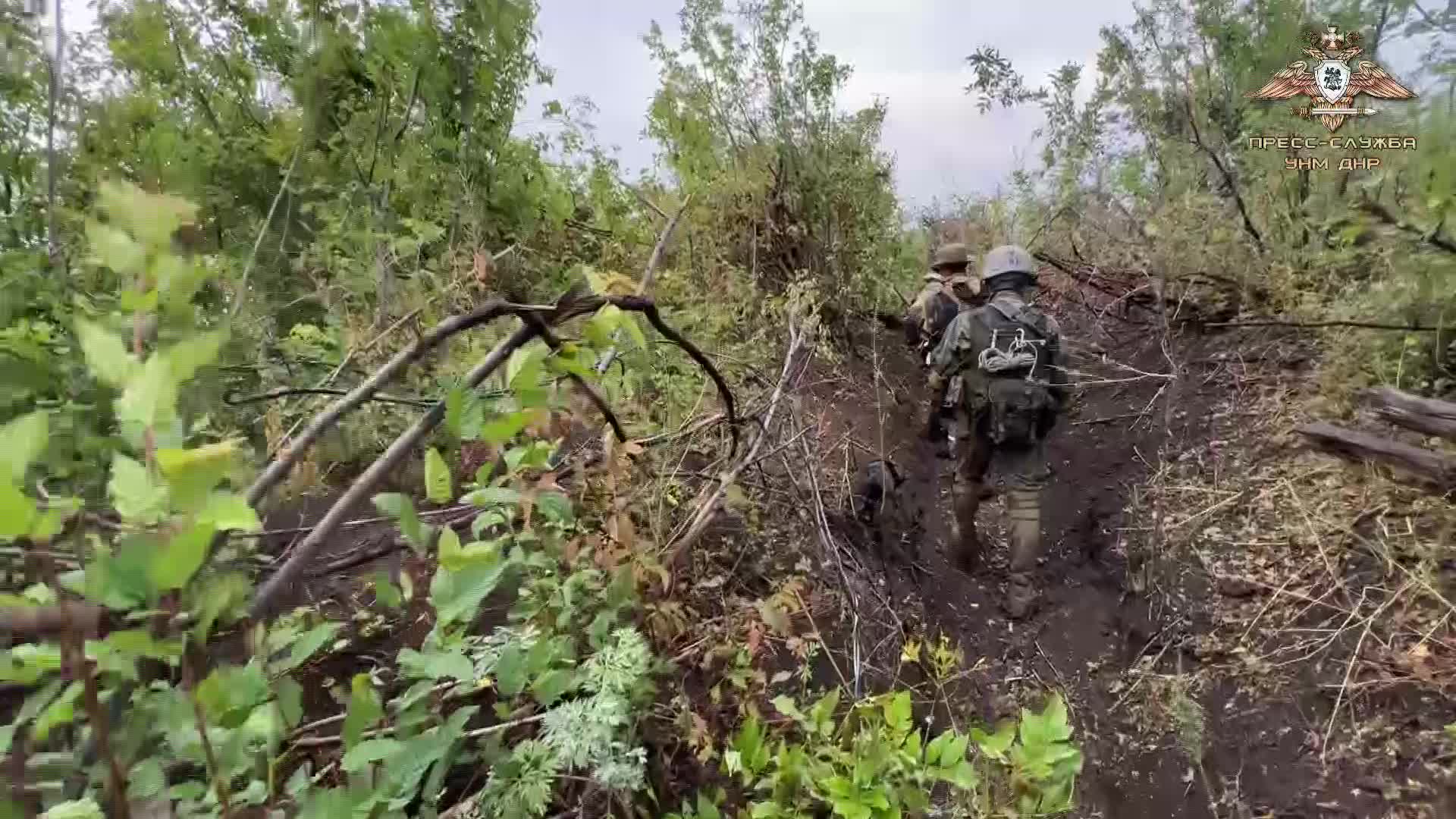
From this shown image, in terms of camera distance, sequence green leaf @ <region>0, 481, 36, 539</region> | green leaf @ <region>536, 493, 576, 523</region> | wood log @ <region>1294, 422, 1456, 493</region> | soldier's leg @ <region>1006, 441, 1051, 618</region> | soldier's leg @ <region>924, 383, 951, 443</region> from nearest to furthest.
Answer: green leaf @ <region>0, 481, 36, 539</region>
green leaf @ <region>536, 493, 576, 523</region>
wood log @ <region>1294, 422, 1456, 493</region>
soldier's leg @ <region>1006, 441, 1051, 618</region>
soldier's leg @ <region>924, 383, 951, 443</region>

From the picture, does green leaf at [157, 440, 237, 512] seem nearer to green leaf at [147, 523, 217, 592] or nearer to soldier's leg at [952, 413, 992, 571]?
green leaf at [147, 523, 217, 592]

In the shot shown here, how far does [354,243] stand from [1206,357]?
5.16m

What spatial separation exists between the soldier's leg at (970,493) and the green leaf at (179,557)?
167 inches

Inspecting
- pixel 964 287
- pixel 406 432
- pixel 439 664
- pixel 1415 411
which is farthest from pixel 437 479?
pixel 964 287

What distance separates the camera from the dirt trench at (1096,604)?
120 inches

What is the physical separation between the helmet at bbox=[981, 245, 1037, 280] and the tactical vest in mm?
244

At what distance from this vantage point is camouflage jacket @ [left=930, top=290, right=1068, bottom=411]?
423 centimetres

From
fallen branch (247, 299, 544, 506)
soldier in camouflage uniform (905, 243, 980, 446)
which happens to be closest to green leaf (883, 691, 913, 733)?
fallen branch (247, 299, 544, 506)

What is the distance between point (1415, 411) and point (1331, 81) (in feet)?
10.4

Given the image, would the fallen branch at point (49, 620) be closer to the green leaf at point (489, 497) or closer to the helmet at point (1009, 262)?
the green leaf at point (489, 497)

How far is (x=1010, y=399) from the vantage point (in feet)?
13.8

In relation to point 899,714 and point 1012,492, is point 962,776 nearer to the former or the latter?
point 899,714

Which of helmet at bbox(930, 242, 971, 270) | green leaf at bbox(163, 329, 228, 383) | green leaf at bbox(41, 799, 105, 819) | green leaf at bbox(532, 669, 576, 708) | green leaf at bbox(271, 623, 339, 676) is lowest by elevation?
green leaf at bbox(532, 669, 576, 708)

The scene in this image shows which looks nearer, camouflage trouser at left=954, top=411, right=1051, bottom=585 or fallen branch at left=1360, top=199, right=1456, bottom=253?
fallen branch at left=1360, top=199, right=1456, bottom=253
